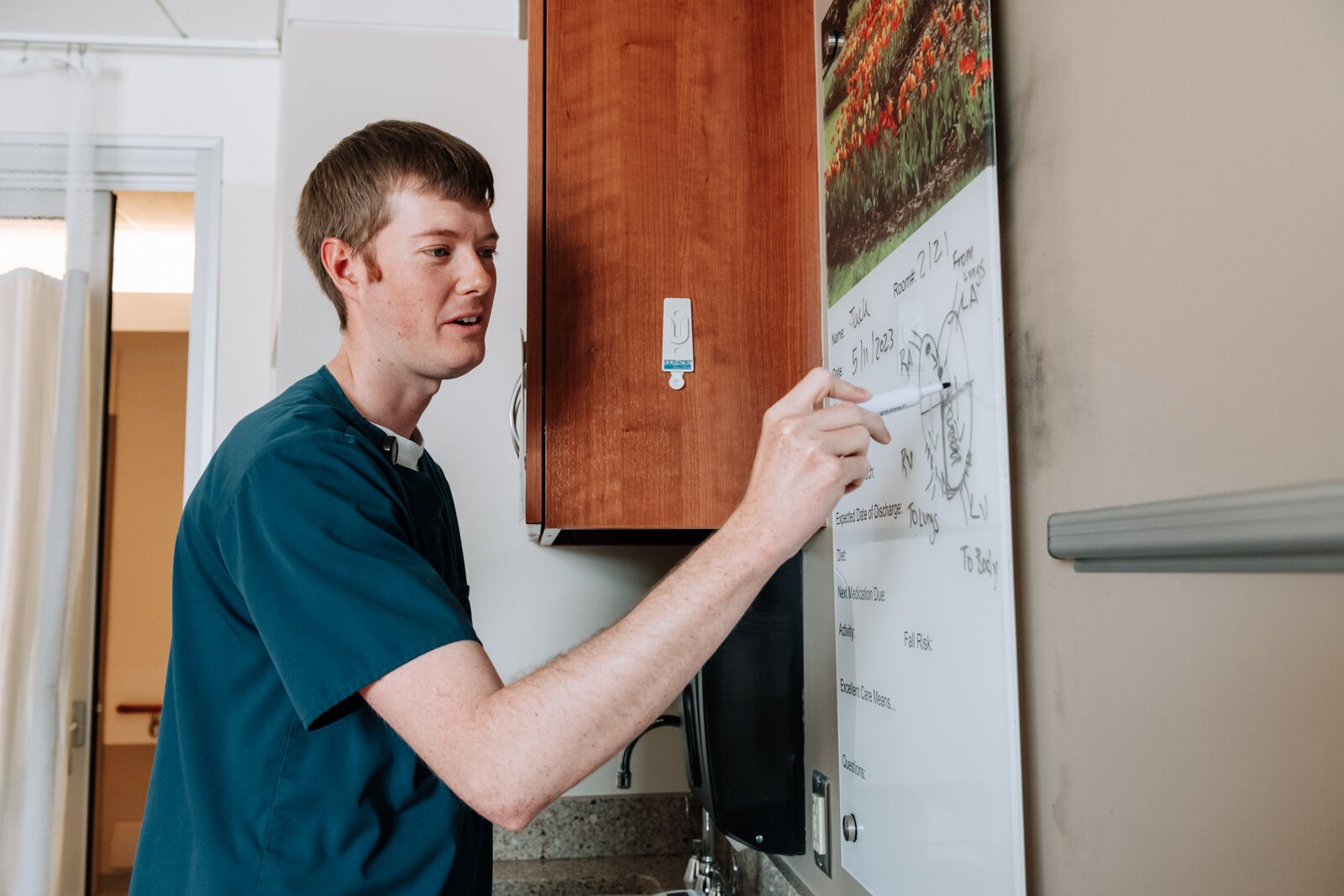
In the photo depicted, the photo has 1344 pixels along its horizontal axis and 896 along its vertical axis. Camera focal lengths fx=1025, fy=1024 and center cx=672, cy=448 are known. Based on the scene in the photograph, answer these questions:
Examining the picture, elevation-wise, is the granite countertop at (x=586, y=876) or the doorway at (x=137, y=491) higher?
the doorway at (x=137, y=491)

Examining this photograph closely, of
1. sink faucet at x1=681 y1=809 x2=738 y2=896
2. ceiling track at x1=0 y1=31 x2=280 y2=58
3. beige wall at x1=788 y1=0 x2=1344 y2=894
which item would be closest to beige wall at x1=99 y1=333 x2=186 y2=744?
ceiling track at x1=0 y1=31 x2=280 y2=58

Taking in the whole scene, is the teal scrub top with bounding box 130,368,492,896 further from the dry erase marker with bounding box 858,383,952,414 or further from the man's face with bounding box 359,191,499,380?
the dry erase marker with bounding box 858,383,952,414

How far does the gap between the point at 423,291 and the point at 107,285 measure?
1.98m

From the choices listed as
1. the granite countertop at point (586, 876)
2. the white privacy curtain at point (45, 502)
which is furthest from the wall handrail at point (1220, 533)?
the white privacy curtain at point (45, 502)

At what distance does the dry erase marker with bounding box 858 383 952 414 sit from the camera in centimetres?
82

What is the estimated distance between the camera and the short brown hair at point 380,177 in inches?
45.9

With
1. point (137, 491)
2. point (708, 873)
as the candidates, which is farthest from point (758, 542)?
point (137, 491)

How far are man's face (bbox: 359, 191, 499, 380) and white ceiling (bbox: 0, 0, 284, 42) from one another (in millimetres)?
1644

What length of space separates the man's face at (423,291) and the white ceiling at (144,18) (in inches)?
64.7

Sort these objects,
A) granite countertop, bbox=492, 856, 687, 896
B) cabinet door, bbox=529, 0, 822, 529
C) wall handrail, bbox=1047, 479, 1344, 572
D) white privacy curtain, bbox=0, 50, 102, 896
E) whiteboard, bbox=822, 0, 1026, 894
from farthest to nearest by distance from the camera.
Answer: white privacy curtain, bbox=0, 50, 102, 896, granite countertop, bbox=492, 856, 687, 896, cabinet door, bbox=529, 0, 822, 529, whiteboard, bbox=822, 0, 1026, 894, wall handrail, bbox=1047, 479, 1344, 572

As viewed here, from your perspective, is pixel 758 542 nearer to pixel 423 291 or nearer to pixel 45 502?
pixel 423 291

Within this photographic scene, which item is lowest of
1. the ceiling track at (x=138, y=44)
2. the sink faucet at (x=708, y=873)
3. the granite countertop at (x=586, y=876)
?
the granite countertop at (x=586, y=876)

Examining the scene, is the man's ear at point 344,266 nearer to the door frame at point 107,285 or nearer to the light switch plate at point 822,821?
the light switch plate at point 822,821

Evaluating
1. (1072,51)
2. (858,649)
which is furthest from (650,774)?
(1072,51)
